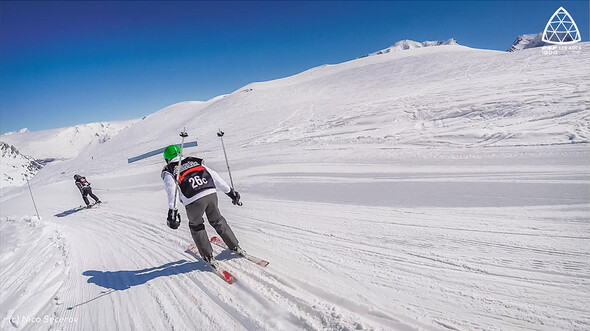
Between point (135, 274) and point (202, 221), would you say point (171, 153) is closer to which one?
point (202, 221)

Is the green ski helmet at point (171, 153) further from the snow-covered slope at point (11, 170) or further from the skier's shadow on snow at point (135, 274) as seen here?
the snow-covered slope at point (11, 170)

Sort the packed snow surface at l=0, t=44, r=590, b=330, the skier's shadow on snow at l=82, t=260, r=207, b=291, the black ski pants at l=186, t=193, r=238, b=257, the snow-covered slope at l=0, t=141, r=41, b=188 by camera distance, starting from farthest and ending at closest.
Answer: the snow-covered slope at l=0, t=141, r=41, b=188, the skier's shadow on snow at l=82, t=260, r=207, b=291, the black ski pants at l=186, t=193, r=238, b=257, the packed snow surface at l=0, t=44, r=590, b=330

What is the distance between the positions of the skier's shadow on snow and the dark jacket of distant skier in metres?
0.54

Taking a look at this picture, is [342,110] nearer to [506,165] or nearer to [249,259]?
[506,165]

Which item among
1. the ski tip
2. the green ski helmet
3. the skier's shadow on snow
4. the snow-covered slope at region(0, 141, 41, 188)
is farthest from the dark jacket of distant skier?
the snow-covered slope at region(0, 141, 41, 188)

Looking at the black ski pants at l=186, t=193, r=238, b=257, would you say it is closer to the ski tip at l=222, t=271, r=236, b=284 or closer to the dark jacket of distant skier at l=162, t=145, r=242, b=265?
the dark jacket of distant skier at l=162, t=145, r=242, b=265

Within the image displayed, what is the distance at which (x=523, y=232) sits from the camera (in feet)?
12.1

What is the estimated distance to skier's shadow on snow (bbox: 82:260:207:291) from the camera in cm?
384

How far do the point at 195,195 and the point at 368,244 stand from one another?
273 centimetres

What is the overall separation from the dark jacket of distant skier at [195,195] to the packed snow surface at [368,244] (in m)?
0.57

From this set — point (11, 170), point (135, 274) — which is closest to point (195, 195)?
point (135, 274)

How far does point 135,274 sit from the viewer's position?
4.10 metres

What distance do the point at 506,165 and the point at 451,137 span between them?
329 cm

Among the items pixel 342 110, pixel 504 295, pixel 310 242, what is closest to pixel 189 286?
pixel 310 242
